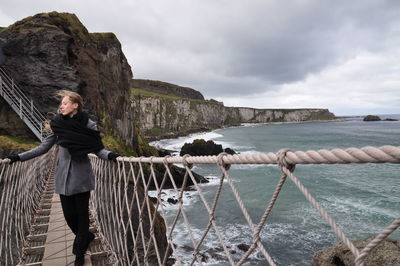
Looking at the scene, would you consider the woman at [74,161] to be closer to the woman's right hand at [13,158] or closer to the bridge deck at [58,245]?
the woman's right hand at [13,158]

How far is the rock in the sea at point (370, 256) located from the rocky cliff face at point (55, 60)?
14255mm

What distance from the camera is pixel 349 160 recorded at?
3.30ft

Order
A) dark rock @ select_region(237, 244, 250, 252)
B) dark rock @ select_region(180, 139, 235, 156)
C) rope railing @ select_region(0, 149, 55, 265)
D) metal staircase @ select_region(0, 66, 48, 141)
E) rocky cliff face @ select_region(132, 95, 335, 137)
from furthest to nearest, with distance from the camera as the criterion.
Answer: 1. rocky cliff face @ select_region(132, 95, 335, 137)
2. dark rock @ select_region(180, 139, 235, 156)
3. dark rock @ select_region(237, 244, 250, 252)
4. metal staircase @ select_region(0, 66, 48, 141)
5. rope railing @ select_region(0, 149, 55, 265)

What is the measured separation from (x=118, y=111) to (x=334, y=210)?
17839 mm

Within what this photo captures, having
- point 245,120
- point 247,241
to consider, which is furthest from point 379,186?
point 245,120

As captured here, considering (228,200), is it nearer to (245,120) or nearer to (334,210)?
(334,210)

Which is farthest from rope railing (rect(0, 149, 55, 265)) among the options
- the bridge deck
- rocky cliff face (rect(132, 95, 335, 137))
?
rocky cliff face (rect(132, 95, 335, 137))

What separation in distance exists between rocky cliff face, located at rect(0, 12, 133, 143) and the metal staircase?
0.34m

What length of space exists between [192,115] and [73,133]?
106940mm

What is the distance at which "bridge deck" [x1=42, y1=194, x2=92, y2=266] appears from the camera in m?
2.95

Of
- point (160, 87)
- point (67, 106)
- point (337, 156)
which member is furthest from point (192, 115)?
point (337, 156)

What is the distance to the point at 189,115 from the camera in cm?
10725

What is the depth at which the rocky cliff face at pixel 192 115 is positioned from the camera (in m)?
84.2

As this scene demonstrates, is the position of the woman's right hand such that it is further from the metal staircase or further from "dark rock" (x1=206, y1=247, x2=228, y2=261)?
"dark rock" (x1=206, y1=247, x2=228, y2=261)
